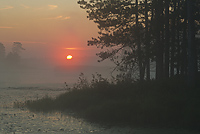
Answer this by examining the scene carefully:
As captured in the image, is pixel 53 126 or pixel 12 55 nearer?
pixel 53 126

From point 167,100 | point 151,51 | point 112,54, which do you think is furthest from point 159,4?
point 167,100


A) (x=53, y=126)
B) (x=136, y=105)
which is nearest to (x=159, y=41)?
(x=136, y=105)

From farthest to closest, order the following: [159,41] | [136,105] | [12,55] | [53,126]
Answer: [12,55], [159,41], [136,105], [53,126]

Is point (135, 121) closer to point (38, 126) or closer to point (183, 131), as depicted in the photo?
point (183, 131)

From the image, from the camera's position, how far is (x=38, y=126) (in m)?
14.0

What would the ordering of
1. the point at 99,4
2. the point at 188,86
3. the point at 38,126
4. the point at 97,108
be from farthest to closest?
the point at 99,4
the point at 188,86
the point at 97,108
the point at 38,126

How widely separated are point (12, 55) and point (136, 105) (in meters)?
120

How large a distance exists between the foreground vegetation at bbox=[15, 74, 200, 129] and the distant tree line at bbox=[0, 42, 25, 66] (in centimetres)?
11208

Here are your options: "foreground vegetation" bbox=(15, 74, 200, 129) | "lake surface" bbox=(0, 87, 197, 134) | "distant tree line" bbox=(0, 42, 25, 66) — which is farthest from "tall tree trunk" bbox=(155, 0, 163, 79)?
"distant tree line" bbox=(0, 42, 25, 66)

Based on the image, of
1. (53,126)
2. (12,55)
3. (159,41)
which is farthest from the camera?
(12,55)

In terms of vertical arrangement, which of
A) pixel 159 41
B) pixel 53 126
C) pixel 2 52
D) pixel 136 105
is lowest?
pixel 53 126

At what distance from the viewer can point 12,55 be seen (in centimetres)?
12875

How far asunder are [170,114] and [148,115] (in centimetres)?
106

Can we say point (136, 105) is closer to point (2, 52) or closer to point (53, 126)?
point (53, 126)
